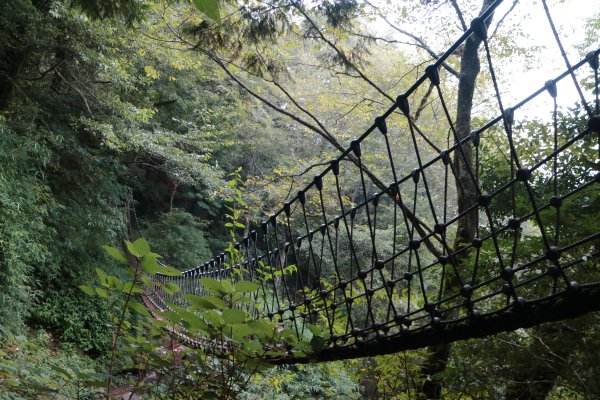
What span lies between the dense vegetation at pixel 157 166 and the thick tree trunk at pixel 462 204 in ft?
0.27

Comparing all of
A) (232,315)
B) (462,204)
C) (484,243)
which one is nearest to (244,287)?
(232,315)

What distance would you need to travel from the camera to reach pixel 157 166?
755 cm

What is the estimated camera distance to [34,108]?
16.1 feet

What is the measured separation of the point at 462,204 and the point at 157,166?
20.8 ft

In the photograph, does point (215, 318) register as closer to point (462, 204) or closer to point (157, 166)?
point (462, 204)

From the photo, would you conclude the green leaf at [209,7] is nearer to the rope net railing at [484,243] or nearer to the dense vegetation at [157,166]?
the dense vegetation at [157,166]

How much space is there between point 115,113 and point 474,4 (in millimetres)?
4533

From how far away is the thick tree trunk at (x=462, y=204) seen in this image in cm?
203

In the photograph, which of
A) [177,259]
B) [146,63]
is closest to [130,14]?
[146,63]

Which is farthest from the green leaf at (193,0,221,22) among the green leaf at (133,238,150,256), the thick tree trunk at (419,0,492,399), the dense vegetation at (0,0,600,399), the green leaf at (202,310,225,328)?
the thick tree trunk at (419,0,492,399)

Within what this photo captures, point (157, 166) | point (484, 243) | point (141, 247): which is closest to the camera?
point (141, 247)

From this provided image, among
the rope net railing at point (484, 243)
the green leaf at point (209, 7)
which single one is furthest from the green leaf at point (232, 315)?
the green leaf at point (209, 7)

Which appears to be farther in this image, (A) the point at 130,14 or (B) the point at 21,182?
(B) the point at 21,182

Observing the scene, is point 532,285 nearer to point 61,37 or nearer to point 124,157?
Result: point 61,37
